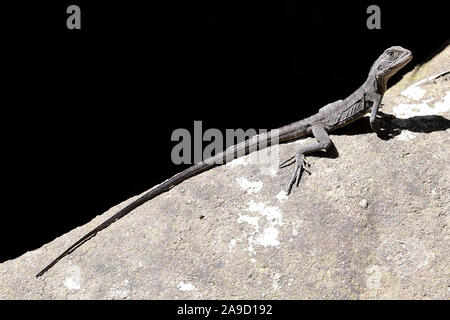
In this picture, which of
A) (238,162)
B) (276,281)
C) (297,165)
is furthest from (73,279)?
(297,165)

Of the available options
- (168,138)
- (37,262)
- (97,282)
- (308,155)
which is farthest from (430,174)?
(168,138)

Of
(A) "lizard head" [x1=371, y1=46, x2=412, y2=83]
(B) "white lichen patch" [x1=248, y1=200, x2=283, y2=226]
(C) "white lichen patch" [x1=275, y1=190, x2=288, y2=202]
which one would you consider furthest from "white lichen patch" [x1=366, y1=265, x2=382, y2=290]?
(A) "lizard head" [x1=371, y1=46, x2=412, y2=83]

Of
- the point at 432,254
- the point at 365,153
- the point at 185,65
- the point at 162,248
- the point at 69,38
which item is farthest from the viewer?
the point at 185,65

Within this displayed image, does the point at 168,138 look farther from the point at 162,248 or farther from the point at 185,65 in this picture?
the point at 162,248

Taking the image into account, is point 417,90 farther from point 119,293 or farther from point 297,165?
point 119,293

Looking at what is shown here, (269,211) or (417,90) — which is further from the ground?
(417,90)

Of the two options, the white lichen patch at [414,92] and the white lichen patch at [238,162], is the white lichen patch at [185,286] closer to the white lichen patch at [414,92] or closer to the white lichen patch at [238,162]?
the white lichen patch at [238,162]
